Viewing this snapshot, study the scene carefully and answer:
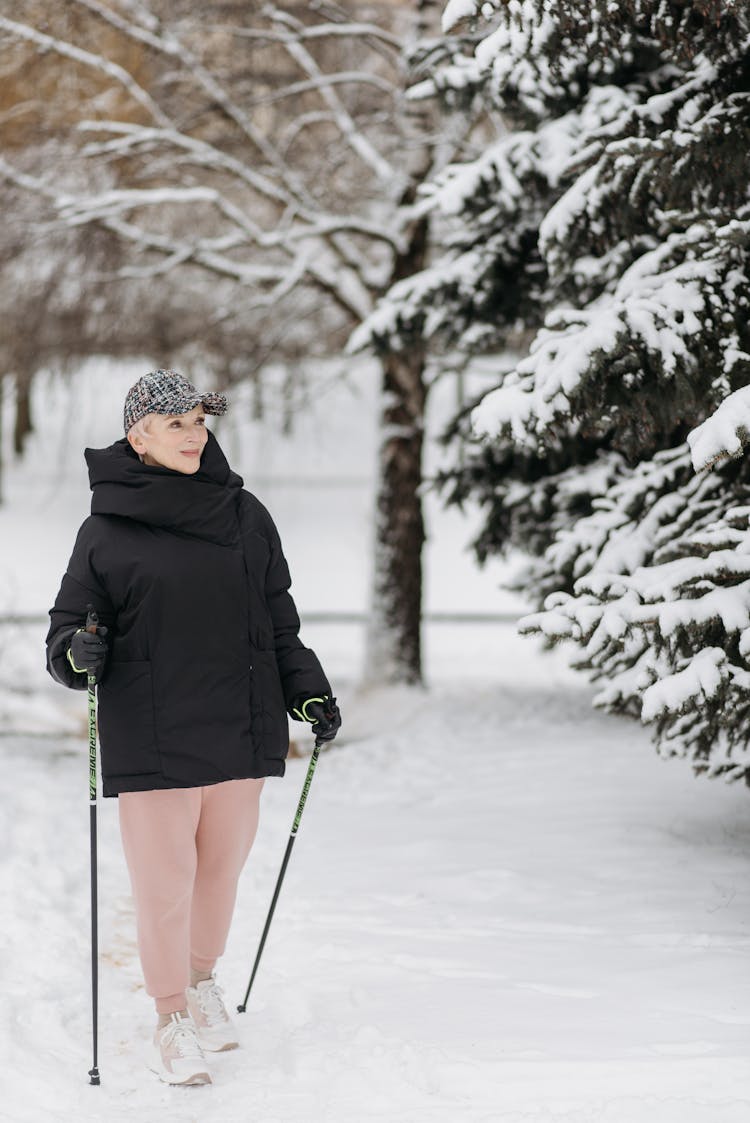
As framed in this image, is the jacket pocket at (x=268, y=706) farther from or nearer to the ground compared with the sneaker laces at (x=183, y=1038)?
farther from the ground

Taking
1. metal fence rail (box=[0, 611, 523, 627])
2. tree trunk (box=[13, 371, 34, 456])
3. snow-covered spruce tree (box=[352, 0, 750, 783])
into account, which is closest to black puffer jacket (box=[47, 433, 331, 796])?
snow-covered spruce tree (box=[352, 0, 750, 783])

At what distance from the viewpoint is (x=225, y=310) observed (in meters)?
11.7

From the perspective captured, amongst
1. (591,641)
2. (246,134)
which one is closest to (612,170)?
(591,641)

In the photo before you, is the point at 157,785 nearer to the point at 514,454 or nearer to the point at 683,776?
the point at 683,776

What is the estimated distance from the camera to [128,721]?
3605 mm

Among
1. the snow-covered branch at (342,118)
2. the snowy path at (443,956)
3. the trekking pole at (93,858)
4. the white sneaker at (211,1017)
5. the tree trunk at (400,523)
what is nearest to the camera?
the snowy path at (443,956)

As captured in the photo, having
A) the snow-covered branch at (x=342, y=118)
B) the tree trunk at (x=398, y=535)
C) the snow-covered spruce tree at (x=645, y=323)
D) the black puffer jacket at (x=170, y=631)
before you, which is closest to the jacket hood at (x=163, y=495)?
the black puffer jacket at (x=170, y=631)

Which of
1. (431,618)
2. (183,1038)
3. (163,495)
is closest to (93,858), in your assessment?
(183,1038)

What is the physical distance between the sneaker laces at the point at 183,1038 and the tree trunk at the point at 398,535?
740 centimetres

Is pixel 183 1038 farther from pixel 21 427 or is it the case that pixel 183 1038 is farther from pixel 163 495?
pixel 21 427

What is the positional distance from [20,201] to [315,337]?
3.51 meters

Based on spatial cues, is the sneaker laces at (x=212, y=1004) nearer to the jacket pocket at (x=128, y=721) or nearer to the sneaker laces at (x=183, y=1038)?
the sneaker laces at (x=183, y=1038)

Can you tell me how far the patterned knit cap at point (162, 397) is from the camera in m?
3.69

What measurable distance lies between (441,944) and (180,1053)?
1302 millimetres
